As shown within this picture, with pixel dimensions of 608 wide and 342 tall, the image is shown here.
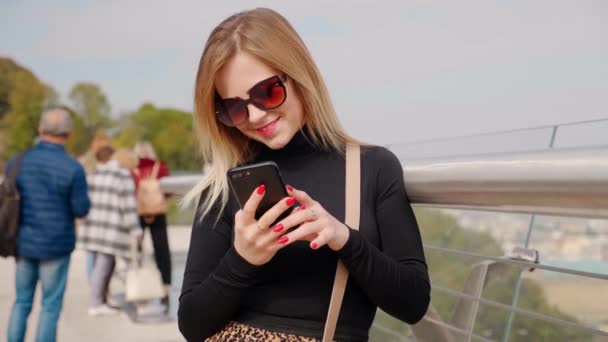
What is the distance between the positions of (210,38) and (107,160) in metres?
6.33

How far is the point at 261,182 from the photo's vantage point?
1384mm

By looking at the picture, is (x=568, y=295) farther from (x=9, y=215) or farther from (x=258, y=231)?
(x=9, y=215)

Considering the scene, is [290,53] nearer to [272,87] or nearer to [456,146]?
[272,87]

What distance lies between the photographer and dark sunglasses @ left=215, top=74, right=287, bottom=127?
1614 millimetres

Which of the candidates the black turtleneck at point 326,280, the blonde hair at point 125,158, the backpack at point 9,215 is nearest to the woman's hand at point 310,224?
the black turtleneck at point 326,280

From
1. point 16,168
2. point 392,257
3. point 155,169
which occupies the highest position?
point 392,257

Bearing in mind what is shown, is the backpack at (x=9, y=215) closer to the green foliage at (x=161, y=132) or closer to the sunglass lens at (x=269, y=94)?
the sunglass lens at (x=269, y=94)

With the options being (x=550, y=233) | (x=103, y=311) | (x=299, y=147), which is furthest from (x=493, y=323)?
(x=103, y=311)

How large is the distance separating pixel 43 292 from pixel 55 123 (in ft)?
3.82

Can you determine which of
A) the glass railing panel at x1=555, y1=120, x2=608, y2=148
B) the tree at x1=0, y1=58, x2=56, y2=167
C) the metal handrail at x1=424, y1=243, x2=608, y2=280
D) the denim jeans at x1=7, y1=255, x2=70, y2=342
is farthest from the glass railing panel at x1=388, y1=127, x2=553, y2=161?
the tree at x1=0, y1=58, x2=56, y2=167

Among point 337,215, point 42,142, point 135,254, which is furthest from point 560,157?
point 135,254

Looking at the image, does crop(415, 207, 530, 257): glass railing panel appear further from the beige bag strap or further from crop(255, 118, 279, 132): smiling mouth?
crop(255, 118, 279, 132): smiling mouth

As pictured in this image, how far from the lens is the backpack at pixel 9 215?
5109mm

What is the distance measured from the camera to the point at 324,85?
1725 mm
